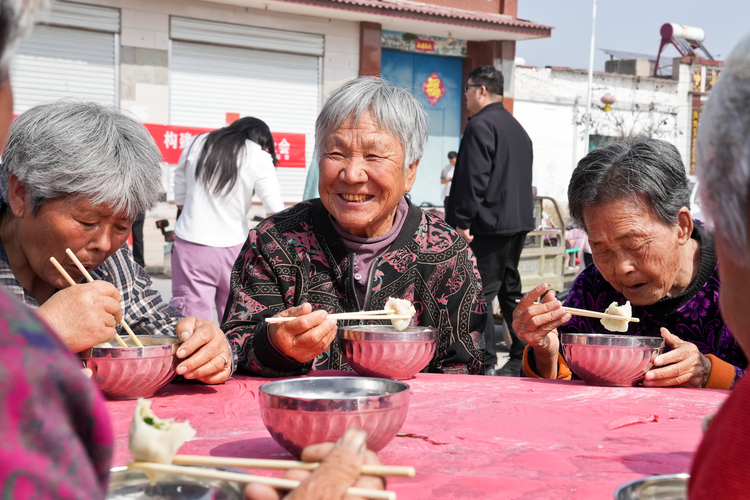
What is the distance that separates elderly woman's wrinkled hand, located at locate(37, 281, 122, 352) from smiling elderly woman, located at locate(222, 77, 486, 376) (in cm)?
70

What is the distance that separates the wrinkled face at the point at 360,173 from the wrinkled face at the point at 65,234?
2.36 ft

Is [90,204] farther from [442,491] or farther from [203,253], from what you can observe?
[203,253]

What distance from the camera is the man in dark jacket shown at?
563 cm

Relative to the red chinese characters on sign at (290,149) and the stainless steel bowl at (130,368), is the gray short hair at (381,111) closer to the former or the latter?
the stainless steel bowl at (130,368)

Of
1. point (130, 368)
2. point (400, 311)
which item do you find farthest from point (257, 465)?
point (400, 311)

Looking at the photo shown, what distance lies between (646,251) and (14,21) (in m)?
2.03

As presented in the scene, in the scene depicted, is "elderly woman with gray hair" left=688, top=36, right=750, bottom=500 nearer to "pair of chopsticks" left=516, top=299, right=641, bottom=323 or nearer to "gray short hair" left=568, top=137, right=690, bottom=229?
"pair of chopsticks" left=516, top=299, right=641, bottom=323

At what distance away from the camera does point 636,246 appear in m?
2.27

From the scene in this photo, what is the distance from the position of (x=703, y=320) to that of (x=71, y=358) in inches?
85.1

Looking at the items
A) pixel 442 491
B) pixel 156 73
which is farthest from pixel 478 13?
pixel 442 491

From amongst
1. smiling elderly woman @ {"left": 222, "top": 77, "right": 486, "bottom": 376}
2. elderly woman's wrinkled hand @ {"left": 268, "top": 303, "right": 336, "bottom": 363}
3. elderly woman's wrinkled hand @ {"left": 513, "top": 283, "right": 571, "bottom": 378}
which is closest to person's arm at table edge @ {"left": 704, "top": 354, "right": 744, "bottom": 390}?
elderly woman's wrinkled hand @ {"left": 513, "top": 283, "right": 571, "bottom": 378}

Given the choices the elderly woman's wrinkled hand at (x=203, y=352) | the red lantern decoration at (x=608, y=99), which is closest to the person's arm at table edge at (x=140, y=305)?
the elderly woman's wrinkled hand at (x=203, y=352)

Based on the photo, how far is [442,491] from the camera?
45.8 inches

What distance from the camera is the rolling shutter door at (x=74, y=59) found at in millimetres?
10367
